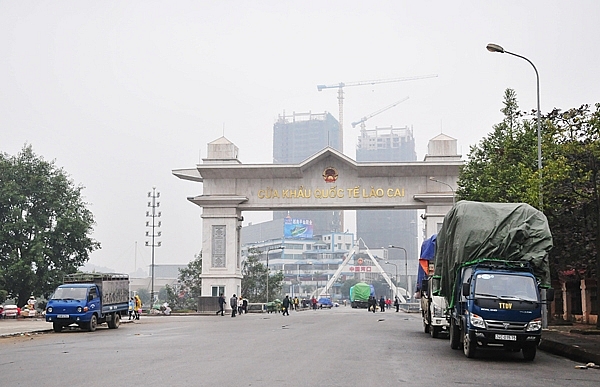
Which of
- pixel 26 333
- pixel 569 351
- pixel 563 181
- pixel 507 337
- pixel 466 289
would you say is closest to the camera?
pixel 507 337

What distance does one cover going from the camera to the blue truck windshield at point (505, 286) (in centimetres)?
1623

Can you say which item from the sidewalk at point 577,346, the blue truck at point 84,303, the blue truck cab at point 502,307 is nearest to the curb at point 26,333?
the blue truck at point 84,303

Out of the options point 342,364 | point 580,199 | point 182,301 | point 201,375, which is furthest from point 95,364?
point 182,301

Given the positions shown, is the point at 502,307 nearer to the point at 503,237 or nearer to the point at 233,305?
the point at 503,237

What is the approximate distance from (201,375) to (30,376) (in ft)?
9.33

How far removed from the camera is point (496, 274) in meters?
16.6

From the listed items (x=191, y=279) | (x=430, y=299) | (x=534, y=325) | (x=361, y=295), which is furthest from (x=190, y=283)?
(x=534, y=325)

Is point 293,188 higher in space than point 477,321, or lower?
higher

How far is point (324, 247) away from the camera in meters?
179

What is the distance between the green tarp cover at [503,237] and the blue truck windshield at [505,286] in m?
0.69

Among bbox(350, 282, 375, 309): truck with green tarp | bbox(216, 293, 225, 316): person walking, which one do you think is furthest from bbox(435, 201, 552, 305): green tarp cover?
bbox(350, 282, 375, 309): truck with green tarp

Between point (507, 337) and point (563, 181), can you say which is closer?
point (507, 337)

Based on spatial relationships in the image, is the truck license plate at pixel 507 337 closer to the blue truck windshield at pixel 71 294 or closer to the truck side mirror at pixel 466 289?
the truck side mirror at pixel 466 289

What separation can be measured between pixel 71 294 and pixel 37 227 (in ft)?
73.4
